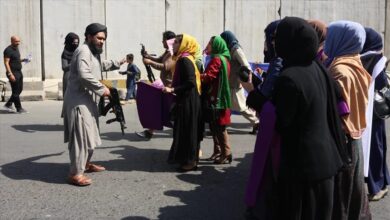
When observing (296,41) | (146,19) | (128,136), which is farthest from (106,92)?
(146,19)

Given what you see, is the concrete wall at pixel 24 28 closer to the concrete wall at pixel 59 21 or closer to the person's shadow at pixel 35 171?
the concrete wall at pixel 59 21

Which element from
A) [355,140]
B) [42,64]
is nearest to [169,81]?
[355,140]

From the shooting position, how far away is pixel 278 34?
11.0ft

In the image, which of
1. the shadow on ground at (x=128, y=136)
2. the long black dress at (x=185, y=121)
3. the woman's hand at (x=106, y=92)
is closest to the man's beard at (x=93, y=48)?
the woman's hand at (x=106, y=92)

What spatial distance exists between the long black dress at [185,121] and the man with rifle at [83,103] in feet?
3.06

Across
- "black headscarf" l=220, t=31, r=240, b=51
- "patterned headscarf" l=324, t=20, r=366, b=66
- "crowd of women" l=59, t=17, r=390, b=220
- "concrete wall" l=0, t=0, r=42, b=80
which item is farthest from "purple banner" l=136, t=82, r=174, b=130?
"concrete wall" l=0, t=0, r=42, b=80

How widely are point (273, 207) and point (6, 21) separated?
1140cm

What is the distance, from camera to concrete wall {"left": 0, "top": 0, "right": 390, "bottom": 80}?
13.6m

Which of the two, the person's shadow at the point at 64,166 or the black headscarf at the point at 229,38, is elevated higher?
the black headscarf at the point at 229,38

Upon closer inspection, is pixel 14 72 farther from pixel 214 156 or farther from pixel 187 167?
pixel 187 167

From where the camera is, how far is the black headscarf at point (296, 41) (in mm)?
3279

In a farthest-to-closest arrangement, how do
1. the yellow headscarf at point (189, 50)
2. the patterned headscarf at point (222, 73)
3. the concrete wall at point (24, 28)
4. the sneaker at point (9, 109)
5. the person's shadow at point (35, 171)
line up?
the concrete wall at point (24, 28) < the sneaker at point (9, 109) < the patterned headscarf at point (222, 73) < the yellow headscarf at point (189, 50) < the person's shadow at point (35, 171)

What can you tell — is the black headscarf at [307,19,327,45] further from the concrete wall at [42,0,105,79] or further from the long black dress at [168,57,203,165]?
the concrete wall at [42,0,105,79]

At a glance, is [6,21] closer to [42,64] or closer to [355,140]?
[42,64]
